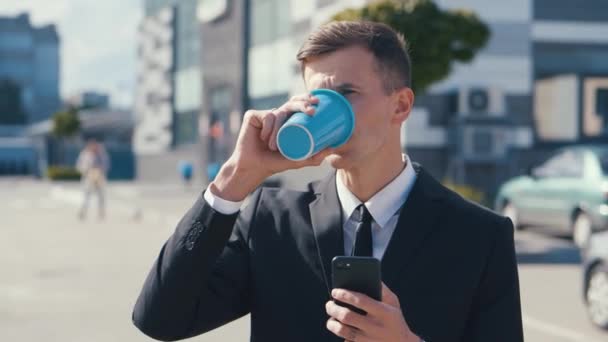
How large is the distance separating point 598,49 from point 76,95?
10312cm

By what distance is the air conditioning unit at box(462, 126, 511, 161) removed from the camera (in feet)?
78.2

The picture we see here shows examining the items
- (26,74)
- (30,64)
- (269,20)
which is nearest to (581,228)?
(269,20)

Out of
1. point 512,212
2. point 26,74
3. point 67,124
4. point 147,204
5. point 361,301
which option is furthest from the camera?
point 26,74

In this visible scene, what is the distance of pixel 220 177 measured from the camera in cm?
204

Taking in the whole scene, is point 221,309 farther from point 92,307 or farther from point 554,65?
point 554,65

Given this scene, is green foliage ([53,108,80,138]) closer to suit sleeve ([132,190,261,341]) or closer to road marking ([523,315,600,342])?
road marking ([523,315,600,342])

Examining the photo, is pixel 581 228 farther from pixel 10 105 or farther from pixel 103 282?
pixel 10 105

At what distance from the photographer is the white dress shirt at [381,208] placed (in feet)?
7.20

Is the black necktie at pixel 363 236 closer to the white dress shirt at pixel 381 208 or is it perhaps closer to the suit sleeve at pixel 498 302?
the white dress shirt at pixel 381 208

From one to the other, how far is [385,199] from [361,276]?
480mm

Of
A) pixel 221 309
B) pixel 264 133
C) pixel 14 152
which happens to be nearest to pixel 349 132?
pixel 264 133

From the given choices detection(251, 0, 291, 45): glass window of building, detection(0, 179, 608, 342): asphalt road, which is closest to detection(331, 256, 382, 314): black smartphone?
detection(0, 179, 608, 342): asphalt road

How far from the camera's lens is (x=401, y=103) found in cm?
219

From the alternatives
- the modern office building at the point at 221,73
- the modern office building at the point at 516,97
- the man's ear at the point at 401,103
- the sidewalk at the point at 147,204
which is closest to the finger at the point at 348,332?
the man's ear at the point at 401,103
